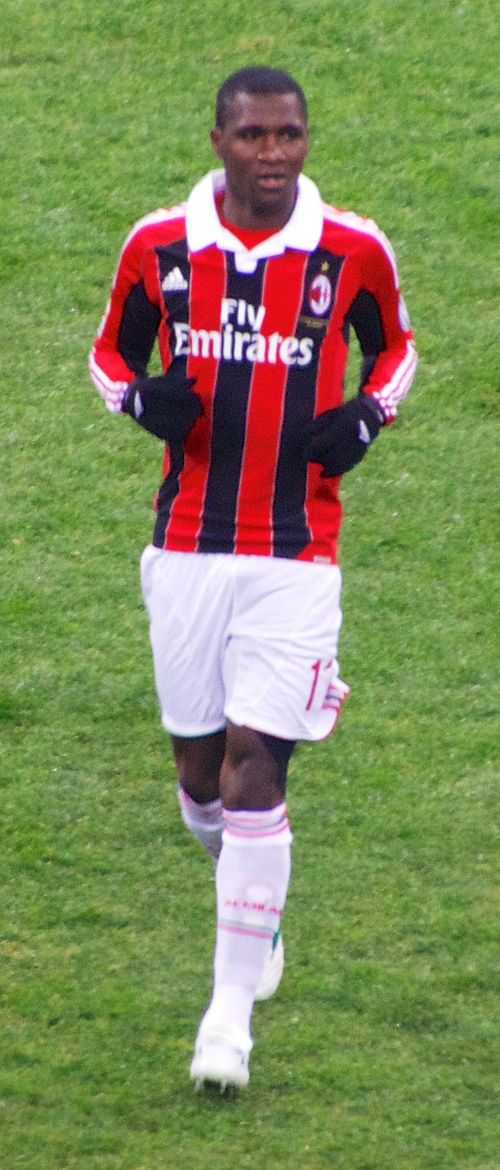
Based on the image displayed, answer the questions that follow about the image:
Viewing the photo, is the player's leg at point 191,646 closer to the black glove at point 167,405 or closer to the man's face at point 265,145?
the black glove at point 167,405

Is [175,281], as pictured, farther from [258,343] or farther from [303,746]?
[303,746]

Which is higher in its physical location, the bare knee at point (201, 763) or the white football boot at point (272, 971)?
the bare knee at point (201, 763)

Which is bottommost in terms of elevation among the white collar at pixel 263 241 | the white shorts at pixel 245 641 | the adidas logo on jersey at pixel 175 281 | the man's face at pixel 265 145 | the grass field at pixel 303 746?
the grass field at pixel 303 746

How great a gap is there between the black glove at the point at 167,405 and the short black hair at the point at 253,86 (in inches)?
25.8

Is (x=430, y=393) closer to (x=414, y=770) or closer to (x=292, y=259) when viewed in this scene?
(x=414, y=770)

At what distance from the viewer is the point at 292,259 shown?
4.92 metres

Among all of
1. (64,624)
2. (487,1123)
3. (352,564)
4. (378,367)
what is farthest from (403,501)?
(487,1123)

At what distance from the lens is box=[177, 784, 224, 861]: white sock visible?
17.6ft

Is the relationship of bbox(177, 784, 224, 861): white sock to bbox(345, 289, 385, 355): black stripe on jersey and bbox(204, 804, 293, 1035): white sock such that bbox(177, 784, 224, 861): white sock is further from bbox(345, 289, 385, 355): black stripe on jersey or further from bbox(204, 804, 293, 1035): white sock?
bbox(345, 289, 385, 355): black stripe on jersey

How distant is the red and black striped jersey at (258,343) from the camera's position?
4934 millimetres

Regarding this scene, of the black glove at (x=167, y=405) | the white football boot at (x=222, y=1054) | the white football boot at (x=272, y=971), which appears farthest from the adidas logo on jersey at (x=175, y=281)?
the white football boot at (x=222, y=1054)

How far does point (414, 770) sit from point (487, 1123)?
1.75 meters

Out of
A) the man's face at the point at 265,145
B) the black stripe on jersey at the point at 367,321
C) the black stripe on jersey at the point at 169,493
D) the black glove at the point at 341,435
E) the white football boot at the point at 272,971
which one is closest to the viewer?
the man's face at the point at 265,145

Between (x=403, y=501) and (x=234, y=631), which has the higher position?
(x=234, y=631)
